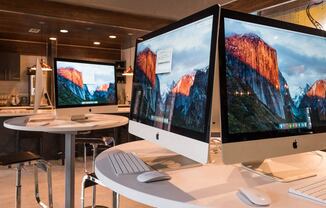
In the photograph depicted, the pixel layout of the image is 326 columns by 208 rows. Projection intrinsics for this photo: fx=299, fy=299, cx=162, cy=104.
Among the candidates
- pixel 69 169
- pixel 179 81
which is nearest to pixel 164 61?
pixel 179 81

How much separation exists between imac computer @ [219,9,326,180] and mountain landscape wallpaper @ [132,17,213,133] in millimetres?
61

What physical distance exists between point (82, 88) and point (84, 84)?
5 centimetres

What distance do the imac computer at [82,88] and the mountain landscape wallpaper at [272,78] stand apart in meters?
1.82

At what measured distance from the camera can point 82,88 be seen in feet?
8.43

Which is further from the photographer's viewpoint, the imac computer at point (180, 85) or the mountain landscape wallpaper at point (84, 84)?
the mountain landscape wallpaper at point (84, 84)

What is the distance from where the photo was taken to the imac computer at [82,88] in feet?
8.09

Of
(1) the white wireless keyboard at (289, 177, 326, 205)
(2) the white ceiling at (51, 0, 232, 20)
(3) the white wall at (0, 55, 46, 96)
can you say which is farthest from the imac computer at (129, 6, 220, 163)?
(3) the white wall at (0, 55, 46, 96)

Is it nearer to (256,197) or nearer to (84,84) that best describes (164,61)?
(256,197)

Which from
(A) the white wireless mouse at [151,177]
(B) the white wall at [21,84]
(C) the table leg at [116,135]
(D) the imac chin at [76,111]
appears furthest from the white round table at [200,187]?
(B) the white wall at [21,84]

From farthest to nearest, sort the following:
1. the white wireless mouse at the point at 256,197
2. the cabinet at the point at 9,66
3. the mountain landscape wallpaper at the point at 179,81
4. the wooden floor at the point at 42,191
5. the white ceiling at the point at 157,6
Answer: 1. the cabinet at the point at 9,66
2. the white ceiling at the point at 157,6
3. the wooden floor at the point at 42,191
4. the mountain landscape wallpaper at the point at 179,81
5. the white wireless mouse at the point at 256,197

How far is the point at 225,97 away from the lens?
0.91m

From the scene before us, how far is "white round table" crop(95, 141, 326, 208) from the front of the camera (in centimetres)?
82

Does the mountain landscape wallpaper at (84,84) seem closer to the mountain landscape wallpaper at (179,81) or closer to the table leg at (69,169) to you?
the table leg at (69,169)

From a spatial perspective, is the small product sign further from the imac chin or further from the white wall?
the white wall
